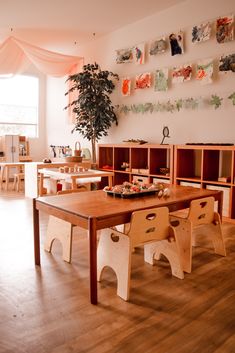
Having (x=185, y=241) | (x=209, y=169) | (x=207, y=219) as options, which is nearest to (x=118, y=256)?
(x=185, y=241)

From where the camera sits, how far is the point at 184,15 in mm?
4617

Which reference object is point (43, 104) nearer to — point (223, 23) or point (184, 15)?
point (184, 15)

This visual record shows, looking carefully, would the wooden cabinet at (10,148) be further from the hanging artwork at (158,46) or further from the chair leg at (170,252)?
the chair leg at (170,252)

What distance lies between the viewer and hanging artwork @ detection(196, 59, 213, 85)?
14.1 feet

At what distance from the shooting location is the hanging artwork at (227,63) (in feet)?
13.4

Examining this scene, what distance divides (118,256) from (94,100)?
13.2 ft

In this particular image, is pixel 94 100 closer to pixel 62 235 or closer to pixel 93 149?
pixel 93 149

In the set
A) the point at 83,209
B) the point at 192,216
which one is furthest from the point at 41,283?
the point at 192,216

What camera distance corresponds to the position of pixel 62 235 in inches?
106

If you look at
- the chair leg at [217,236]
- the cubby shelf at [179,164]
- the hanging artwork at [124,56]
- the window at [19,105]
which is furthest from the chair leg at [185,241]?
the window at [19,105]

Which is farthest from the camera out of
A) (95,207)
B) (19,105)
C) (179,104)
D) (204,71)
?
(19,105)

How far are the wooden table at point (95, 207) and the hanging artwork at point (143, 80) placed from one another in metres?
2.88

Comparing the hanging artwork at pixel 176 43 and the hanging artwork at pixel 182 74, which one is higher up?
the hanging artwork at pixel 176 43

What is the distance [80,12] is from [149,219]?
4.12 m
